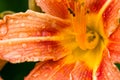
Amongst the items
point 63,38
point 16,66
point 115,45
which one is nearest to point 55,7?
point 63,38

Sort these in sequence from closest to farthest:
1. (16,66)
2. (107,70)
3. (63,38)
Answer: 1. (107,70)
2. (63,38)
3. (16,66)

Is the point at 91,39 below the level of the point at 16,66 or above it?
above

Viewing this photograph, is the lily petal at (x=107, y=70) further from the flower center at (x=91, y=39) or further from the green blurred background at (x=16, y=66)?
the green blurred background at (x=16, y=66)

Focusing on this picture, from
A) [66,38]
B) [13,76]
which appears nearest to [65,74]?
[66,38]

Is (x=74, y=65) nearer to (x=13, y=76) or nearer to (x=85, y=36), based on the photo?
(x=85, y=36)

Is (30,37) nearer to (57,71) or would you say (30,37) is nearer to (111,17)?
(57,71)

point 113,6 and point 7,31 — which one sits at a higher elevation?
point 113,6
